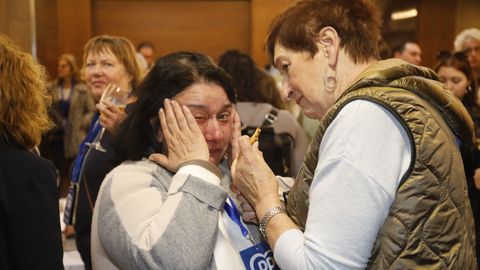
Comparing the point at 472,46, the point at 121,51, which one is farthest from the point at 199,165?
the point at 472,46

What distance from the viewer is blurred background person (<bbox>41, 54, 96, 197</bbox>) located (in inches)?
260

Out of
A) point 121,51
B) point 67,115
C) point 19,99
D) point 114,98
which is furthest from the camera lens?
point 67,115

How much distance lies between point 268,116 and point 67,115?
4.24 meters

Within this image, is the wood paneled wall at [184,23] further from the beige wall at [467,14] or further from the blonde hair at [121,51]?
the blonde hair at [121,51]

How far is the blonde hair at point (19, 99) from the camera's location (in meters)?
1.76

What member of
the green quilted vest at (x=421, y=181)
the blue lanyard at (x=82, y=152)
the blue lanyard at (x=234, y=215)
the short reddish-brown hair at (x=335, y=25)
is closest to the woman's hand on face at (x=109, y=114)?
the blue lanyard at (x=82, y=152)

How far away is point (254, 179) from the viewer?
136 cm

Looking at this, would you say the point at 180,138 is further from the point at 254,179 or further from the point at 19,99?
the point at 19,99

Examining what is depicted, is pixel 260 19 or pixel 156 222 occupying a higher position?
pixel 260 19

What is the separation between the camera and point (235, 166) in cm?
146

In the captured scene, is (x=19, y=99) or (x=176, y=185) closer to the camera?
(x=176, y=185)

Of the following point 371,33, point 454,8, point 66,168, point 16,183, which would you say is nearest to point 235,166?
point 371,33

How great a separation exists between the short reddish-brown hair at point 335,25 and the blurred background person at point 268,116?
149 centimetres

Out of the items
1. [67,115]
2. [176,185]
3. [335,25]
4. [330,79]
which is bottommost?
[67,115]
